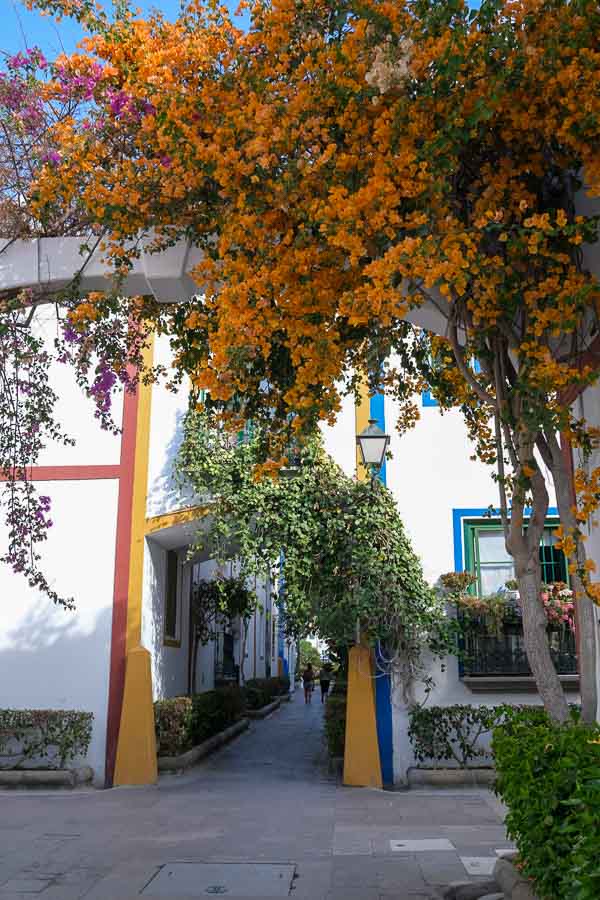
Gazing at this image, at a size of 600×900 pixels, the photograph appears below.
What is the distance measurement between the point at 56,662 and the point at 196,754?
101 inches

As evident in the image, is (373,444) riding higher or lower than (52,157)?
lower

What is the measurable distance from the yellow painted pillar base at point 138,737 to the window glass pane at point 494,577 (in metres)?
4.55

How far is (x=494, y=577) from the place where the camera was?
11.3 metres

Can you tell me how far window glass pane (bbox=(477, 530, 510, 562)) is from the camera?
11.4 meters

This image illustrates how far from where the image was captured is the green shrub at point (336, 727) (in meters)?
11.7

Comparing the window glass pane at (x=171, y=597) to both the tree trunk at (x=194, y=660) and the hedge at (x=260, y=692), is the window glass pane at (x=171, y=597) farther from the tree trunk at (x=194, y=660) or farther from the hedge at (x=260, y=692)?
the hedge at (x=260, y=692)

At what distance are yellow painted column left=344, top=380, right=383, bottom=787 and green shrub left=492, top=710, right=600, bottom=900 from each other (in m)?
6.42

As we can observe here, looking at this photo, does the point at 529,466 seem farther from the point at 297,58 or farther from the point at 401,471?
the point at 401,471

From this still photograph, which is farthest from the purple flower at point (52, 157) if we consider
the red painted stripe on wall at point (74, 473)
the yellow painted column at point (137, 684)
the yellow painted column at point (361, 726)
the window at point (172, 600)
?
the window at point (172, 600)

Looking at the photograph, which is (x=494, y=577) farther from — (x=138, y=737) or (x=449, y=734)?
(x=138, y=737)

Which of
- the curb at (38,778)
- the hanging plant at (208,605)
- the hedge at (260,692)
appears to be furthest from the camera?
the hedge at (260,692)

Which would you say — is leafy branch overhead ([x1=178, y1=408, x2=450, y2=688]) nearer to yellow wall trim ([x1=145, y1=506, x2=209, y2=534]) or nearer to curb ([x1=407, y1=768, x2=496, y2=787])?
yellow wall trim ([x1=145, y1=506, x2=209, y2=534])

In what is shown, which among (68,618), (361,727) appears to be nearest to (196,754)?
(68,618)

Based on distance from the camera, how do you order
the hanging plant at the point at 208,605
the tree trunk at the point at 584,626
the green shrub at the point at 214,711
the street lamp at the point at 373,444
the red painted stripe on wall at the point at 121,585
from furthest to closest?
the hanging plant at the point at 208,605 < the green shrub at the point at 214,711 < the red painted stripe on wall at the point at 121,585 < the street lamp at the point at 373,444 < the tree trunk at the point at 584,626
